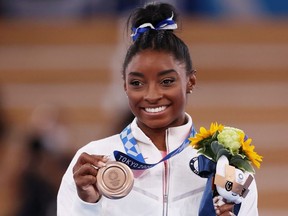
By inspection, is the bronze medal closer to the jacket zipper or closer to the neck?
the jacket zipper

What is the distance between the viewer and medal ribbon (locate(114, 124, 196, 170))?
445cm

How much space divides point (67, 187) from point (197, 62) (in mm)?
6075

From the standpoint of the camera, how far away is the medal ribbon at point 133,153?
4445 mm

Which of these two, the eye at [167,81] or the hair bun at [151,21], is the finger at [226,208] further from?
the hair bun at [151,21]

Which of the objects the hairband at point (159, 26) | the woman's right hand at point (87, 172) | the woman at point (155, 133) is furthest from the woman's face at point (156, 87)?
the woman's right hand at point (87, 172)

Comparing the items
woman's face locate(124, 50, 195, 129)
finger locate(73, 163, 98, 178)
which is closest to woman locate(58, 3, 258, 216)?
woman's face locate(124, 50, 195, 129)

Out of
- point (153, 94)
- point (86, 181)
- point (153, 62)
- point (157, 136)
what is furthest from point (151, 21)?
point (86, 181)

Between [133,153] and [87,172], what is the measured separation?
33cm

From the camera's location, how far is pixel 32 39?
10.5 m

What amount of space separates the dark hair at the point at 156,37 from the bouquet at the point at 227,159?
0.35 m

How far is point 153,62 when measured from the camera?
176 inches

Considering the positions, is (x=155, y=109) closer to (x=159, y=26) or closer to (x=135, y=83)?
(x=135, y=83)

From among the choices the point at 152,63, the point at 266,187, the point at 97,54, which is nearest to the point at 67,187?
the point at 152,63

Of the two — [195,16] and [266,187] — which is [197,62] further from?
[266,187]
